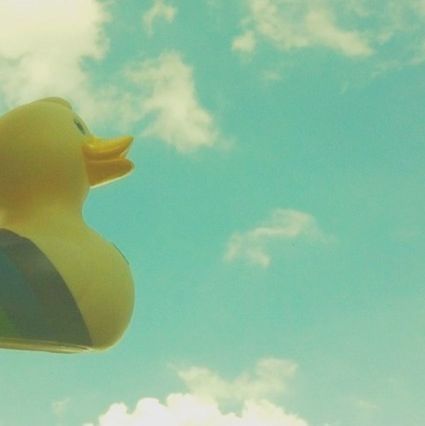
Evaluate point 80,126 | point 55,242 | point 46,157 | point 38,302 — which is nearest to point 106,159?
point 80,126

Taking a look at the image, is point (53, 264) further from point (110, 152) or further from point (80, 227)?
point (110, 152)

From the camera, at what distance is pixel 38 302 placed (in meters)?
5.38

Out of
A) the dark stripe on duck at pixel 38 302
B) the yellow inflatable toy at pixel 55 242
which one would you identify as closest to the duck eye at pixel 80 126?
the yellow inflatable toy at pixel 55 242

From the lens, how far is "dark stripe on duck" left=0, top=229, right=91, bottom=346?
5.36 meters

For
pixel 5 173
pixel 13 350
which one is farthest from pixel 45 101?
pixel 13 350

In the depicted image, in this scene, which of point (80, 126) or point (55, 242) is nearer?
point (55, 242)

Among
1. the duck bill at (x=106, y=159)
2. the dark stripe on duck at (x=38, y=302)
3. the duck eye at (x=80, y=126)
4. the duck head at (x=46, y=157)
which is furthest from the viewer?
the duck eye at (x=80, y=126)

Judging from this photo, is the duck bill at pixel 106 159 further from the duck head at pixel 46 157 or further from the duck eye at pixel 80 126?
the duck eye at pixel 80 126

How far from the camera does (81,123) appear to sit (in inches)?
244

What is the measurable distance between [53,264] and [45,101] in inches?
53.1

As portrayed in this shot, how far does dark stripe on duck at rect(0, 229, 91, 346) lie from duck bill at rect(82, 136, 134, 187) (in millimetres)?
859

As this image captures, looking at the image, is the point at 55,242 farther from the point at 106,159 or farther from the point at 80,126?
the point at 80,126

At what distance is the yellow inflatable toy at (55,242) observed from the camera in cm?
538

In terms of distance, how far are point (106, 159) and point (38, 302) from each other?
1.15 meters
